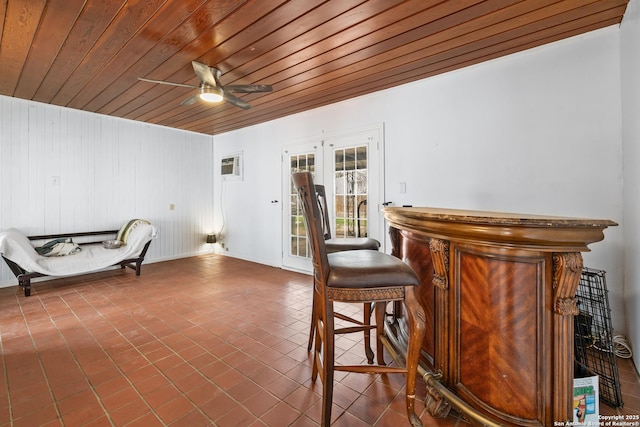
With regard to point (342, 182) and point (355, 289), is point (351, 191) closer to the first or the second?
point (342, 182)

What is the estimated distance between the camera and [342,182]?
394 cm

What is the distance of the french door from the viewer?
3.62 m

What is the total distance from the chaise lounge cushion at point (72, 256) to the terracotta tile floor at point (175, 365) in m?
0.34

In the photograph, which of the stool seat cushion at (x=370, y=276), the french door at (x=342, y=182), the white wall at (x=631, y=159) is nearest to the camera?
the stool seat cushion at (x=370, y=276)

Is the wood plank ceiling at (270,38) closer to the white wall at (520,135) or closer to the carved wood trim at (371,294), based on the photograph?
the white wall at (520,135)

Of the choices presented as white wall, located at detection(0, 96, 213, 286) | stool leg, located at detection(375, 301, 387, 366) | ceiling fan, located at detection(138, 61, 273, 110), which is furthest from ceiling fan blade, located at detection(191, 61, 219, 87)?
white wall, located at detection(0, 96, 213, 286)

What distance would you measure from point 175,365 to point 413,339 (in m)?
1.67

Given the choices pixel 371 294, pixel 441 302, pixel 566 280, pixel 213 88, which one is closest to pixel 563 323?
pixel 566 280

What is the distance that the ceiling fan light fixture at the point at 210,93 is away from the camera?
9.00 ft

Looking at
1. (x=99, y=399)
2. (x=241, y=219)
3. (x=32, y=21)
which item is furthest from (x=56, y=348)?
(x=241, y=219)

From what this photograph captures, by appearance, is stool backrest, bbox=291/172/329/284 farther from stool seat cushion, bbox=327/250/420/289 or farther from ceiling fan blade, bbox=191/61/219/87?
ceiling fan blade, bbox=191/61/219/87

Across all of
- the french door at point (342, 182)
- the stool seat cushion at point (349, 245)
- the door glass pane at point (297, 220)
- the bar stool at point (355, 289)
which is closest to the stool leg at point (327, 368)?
the bar stool at point (355, 289)

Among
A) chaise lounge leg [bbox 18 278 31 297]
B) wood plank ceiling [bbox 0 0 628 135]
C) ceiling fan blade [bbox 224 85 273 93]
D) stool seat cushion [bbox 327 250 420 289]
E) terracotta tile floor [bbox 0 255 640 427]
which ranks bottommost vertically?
terracotta tile floor [bbox 0 255 640 427]

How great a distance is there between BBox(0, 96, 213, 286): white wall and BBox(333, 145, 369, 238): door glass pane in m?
3.36
